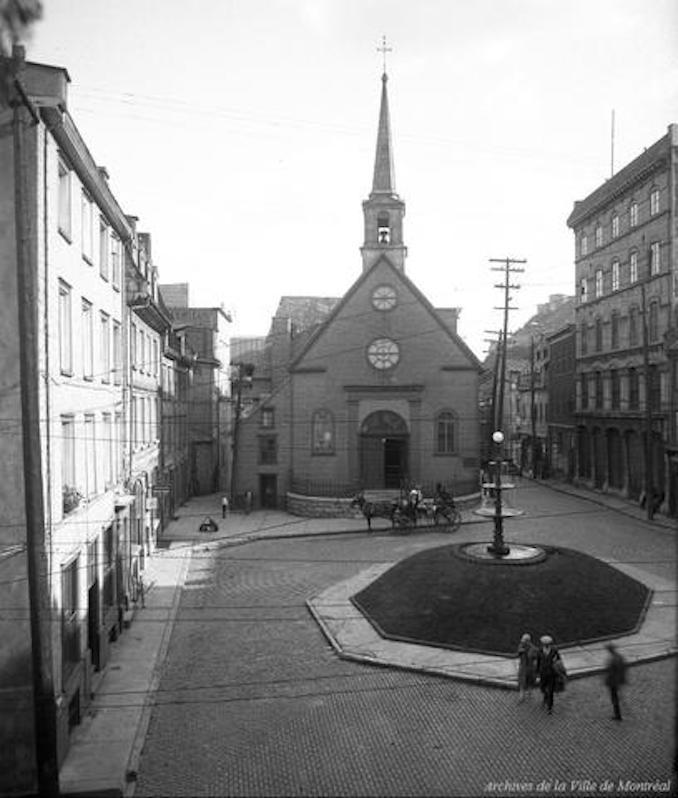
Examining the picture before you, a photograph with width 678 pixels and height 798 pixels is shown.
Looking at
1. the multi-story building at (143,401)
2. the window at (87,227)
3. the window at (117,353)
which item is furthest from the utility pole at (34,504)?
the multi-story building at (143,401)

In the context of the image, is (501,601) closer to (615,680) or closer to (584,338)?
(615,680)

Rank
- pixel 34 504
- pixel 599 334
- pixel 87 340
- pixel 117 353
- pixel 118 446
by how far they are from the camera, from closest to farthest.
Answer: pixel 34 504, pixel 87 340, pixel 118 446, pixel 117 353, pixel 599 334

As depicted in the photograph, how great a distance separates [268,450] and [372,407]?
677 cm

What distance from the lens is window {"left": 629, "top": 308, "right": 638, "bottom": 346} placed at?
4359 cm

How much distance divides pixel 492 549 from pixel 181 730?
12.6m

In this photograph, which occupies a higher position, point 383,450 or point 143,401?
point 143,401

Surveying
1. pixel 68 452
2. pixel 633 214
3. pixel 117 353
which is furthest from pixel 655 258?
pixel 68 452

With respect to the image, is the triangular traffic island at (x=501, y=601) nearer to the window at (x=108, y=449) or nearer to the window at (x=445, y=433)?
the window at (x=108, y=449)

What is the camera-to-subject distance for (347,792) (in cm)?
1248

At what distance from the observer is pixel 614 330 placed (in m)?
46.9

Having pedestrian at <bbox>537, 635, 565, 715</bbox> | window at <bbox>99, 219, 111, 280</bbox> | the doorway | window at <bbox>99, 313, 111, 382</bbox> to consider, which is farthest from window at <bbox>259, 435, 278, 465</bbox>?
pedestrian at <bbox>537, 635, 565, 715</bbox>

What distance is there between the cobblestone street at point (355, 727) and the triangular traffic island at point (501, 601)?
2050mm

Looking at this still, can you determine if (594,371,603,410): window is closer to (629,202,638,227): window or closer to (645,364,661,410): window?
(645,364,661,410): window

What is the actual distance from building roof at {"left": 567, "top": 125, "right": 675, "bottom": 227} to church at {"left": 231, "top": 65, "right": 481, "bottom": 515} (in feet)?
44.7
